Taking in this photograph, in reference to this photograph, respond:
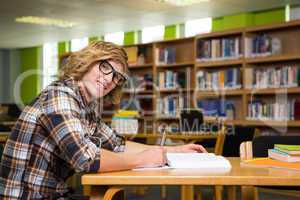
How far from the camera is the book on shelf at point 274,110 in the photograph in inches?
226

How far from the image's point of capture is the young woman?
4.29ft

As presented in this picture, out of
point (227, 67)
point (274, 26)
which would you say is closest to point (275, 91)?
point (274, 26)

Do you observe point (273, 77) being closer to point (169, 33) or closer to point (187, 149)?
point (169, 33)

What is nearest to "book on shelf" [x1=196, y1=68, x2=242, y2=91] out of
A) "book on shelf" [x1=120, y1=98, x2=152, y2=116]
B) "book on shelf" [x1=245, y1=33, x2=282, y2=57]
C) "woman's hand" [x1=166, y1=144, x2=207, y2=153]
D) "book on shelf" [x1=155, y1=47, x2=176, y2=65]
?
"book on shelf" [x1=245, y1=33, x2=282, y2=57]

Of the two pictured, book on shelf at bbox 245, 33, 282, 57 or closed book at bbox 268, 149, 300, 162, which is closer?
closed book at bbox 268, 149, 300, 162

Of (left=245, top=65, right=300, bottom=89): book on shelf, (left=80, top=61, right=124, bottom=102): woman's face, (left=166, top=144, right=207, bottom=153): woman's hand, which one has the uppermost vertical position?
(left=245, top=65, right=300, bottom=89): book on shelf

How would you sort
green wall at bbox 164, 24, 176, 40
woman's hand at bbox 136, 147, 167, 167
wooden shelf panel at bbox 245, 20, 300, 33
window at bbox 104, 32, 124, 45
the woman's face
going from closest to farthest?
woman's hand at bbox 136, 147, 167, 167
the woman's face
wooden shelf panel at bbox 245, 20, 300, 33
green wall at bbox 164, 24, 176, 40
window at bbox 104, 32, 124, 45

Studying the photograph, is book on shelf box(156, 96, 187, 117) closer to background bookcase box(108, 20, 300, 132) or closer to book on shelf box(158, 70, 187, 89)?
background bookcase box(108, 20, 300, 132)

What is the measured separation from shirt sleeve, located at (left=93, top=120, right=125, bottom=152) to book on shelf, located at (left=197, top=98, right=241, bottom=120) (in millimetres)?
4854

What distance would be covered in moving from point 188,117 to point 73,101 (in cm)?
392

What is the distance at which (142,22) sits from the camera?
8.62 meters

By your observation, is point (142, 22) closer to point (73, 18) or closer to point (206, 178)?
point (73, 18)

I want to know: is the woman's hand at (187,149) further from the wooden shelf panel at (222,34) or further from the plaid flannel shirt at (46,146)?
the wooden shelf panel at (222,34)

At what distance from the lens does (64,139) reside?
130 centimetres
